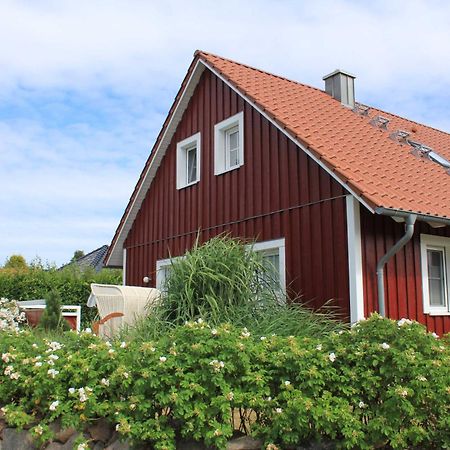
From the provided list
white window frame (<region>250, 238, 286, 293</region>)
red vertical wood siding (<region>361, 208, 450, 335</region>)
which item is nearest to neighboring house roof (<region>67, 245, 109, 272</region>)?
white window frame (<region>250, 238, 286, 293</region>)

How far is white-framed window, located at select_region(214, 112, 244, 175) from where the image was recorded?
11.7 metres

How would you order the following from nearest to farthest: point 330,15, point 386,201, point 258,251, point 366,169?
1. point 330,15
2. point 386,201
3. point 366,169
4. point 258,251

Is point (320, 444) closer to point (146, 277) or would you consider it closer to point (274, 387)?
point (274, 387)

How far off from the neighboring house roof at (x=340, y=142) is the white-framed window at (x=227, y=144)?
71 cm

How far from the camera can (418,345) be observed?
5.27 m

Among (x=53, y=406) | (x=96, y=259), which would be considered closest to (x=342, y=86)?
(x=53, y=406)

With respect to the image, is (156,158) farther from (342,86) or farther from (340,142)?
(340,142)

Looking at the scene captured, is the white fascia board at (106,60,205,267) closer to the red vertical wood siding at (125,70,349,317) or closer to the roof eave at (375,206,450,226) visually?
the red vertical wood siding at (125,70,349,317)

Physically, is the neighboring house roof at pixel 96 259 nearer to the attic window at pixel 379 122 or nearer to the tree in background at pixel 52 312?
the tree in background at pixel 52 312

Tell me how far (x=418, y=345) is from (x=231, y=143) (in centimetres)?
749

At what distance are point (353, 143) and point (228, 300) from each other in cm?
399

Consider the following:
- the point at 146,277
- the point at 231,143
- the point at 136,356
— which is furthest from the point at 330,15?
the point at 146,277

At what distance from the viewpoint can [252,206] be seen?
10750 mm

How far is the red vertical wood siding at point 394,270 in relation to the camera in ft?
28.0
